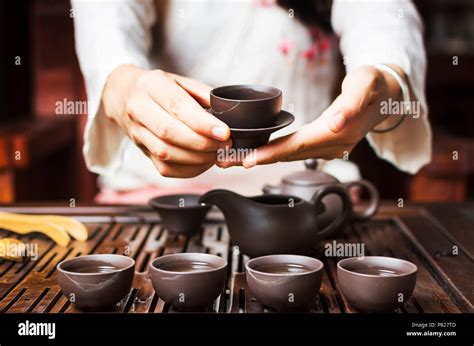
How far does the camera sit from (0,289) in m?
1.41

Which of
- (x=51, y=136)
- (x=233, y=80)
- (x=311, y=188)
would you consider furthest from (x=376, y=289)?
(x=51, y=136)

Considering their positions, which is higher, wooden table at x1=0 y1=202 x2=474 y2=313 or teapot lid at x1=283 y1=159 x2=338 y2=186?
teapot lid at x1=283 y1=159 x2=338 y2=186

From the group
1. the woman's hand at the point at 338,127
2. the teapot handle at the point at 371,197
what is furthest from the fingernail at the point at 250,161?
the teapot handle at the point at 371,197

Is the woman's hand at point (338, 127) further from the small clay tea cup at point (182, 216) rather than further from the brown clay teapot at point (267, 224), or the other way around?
the small clay tea cup at point (182, 216)

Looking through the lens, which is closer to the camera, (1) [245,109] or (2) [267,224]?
(1) [245,109]

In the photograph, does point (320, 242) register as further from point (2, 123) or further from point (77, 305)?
point (2, 123)

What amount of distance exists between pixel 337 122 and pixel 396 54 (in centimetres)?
46

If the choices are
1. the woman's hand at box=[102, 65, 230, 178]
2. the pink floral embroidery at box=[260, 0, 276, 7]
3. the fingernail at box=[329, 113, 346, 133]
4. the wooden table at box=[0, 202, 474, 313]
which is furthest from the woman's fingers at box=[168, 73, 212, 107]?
the pink floral embroidery at box=[260, 0, 276, 7]

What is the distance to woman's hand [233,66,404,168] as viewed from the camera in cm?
143

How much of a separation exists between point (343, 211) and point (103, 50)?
745 mm

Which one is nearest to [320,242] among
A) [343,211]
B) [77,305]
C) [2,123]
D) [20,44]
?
[343,211]

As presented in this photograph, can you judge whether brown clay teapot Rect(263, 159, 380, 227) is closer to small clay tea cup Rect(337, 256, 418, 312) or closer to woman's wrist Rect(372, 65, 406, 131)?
woman's wrist Rect(372, 65, 406, 131)

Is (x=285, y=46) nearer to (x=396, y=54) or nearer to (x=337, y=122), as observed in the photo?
(x=396, y=54)

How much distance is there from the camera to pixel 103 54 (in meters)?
1.87
